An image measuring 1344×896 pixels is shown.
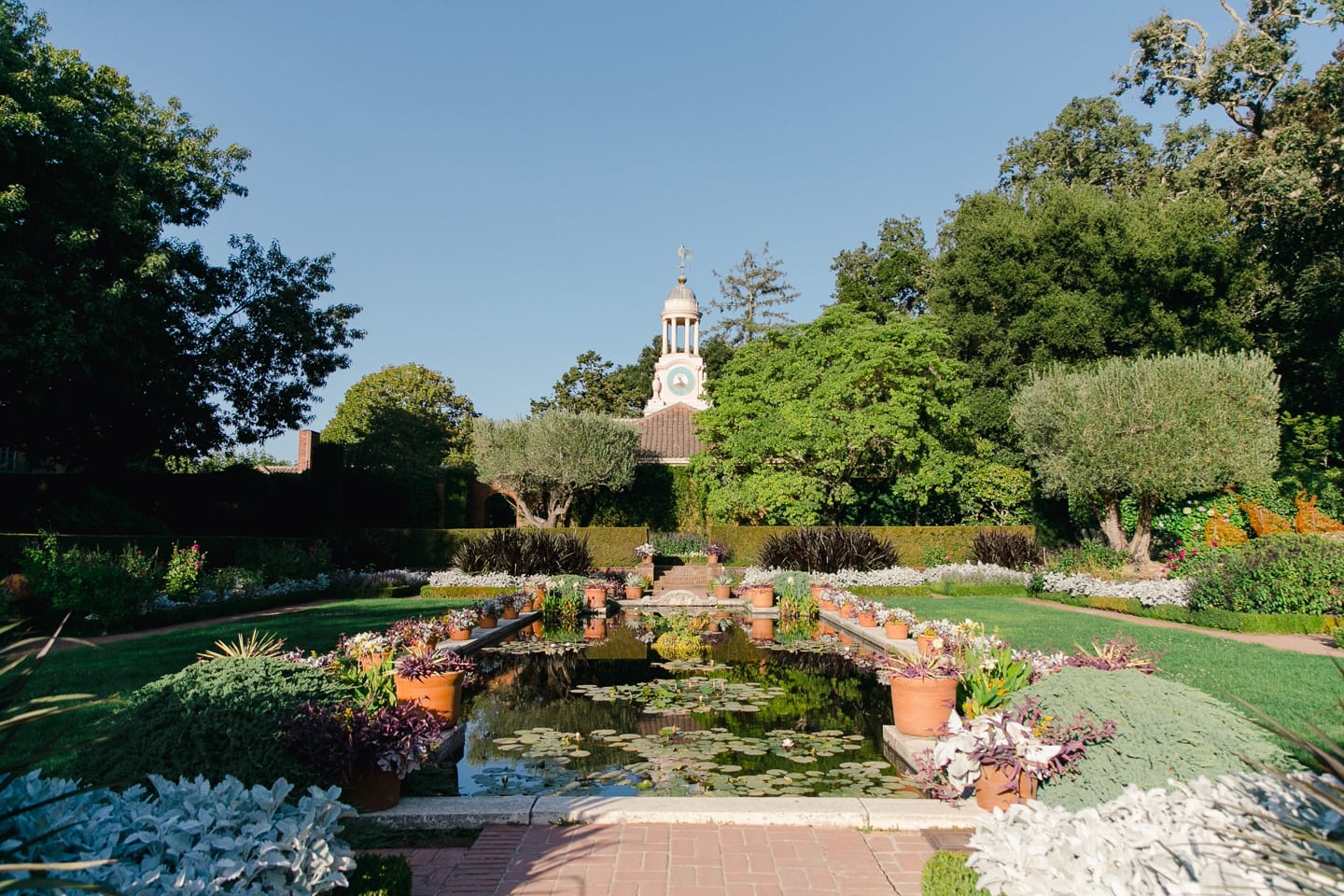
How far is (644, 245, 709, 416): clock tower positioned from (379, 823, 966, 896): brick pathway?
3422 cm

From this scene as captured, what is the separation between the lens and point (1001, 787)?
14.4 ft

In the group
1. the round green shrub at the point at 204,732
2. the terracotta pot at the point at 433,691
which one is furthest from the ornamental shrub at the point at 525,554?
the round green shrub at the point at 204,732

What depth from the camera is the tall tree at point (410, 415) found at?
31750mm

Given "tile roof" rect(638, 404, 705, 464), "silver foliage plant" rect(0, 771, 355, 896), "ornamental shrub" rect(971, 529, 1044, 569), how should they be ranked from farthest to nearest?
"tile roof" rect(638, 404, 705, 464) → "ornamental shrub" rect(971, 529, 1044, 569) → "silver foliage plant" rect(0, 771, 355, 896)

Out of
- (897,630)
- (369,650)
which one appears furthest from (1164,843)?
(897,630)

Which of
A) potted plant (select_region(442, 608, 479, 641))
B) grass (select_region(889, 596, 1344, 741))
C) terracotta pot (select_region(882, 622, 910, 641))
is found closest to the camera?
grass (select_region(889, 596, 1344, 741))

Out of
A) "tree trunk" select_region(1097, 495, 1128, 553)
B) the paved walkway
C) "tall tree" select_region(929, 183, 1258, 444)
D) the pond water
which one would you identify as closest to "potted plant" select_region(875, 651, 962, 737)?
the pond water

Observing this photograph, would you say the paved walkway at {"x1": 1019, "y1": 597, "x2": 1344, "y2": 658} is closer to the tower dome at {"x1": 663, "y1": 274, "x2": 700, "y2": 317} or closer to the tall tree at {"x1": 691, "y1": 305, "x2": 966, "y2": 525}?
the tall tree at {"x1": 691, "y1": 305, "x2": 966, "y2": 525}

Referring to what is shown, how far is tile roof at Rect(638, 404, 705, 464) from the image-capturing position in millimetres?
29156

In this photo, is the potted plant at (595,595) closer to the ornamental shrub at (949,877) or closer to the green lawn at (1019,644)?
the green lawn at (1019,644)

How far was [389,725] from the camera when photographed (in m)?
4.49

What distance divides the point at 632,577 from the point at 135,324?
446 inches

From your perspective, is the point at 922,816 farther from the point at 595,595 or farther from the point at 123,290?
the point at 123,290

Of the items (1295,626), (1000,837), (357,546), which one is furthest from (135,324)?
(1295,626)
